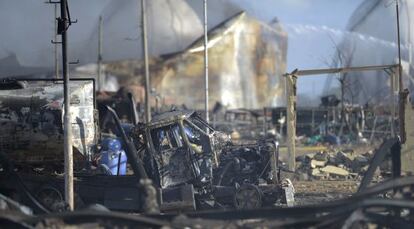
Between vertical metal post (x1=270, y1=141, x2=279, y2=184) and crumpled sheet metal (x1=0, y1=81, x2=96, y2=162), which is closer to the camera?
vertical metal post (x1=270, y1=141, x2=279, y2=184)

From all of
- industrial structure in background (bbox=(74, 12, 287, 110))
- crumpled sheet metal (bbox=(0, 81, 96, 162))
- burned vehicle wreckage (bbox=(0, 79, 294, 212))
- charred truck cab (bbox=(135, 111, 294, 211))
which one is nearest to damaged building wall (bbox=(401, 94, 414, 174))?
burned vehicle wreckage (bbox=(0, 79, 294, 212))

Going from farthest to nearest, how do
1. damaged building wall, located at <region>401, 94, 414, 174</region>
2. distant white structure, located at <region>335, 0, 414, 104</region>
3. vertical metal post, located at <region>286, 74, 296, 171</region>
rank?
distant white structure, located at <region>335, 0, 414, 104</region>, vertical metal post, located at <region>286, 74, 296, 171</region>, damaged building wall, located at <region>401, 94, 414, 174</region>

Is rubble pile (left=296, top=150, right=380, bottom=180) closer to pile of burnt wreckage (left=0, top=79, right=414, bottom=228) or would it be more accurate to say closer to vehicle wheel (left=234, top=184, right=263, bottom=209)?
pile of burnt wreckage (left=0, top=79, right=414, bottom=228)

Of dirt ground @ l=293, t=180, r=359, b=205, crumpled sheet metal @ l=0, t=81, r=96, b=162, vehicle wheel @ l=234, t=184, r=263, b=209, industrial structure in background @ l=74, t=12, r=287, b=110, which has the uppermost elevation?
industrial structure in background @ l=74, t=12, r=287, b=110

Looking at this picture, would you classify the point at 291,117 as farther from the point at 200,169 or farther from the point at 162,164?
the point at 162,164

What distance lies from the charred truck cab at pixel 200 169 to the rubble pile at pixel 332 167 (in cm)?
580

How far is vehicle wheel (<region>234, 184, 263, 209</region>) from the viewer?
12.5 metres

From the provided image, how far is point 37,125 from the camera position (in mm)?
13977

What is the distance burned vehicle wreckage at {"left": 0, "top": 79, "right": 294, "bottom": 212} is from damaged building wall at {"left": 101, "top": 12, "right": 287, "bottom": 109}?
4811 cm

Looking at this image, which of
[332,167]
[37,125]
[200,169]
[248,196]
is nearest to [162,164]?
[200,169]

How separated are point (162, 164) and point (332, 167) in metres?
8.61

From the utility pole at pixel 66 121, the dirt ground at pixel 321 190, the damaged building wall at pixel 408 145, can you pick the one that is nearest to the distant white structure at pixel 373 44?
the dirt ground at pixel 321 190

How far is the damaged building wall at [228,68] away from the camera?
64188 millimetres

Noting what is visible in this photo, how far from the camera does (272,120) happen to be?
38688 millimetres
